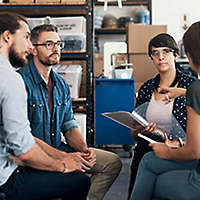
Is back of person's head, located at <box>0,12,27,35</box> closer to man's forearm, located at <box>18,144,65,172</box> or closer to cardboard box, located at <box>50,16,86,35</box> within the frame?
man's forearm, located at <box>18,144,65,172</box>

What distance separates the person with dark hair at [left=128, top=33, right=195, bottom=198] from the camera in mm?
2186

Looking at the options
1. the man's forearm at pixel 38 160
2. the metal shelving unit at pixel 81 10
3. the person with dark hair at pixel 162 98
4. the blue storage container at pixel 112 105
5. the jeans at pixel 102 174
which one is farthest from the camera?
the blue storage container at pixel 112 105

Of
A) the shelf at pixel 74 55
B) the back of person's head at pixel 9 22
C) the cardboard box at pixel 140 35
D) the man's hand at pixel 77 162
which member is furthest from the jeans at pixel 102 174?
the cardboard box at pixel 140 35

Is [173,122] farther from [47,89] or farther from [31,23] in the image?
[31,23]

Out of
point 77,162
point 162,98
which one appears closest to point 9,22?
point 77,162

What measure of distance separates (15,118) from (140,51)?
10.8 ft

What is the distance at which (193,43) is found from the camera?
4.26 ft

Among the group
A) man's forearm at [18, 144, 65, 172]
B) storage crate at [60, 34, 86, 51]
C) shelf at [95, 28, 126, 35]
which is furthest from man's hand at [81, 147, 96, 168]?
shelf at [95, 28, 126, 35]

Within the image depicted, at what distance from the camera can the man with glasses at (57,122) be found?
6.50ft

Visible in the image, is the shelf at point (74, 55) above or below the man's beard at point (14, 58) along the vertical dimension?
above

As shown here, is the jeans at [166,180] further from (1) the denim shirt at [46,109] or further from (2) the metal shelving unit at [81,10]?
(2) the metal shelving unit at [81,10]

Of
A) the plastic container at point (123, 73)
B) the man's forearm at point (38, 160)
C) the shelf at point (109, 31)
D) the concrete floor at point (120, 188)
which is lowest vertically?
the concrete floor at point (120, 188)

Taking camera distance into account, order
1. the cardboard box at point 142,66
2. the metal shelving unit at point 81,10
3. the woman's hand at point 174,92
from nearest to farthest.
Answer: the woman's hand at point 174,92 < the metal shelving unit at point 81,10 < the cardboard box at point 142,66

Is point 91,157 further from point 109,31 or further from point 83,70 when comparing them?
point 109,31
